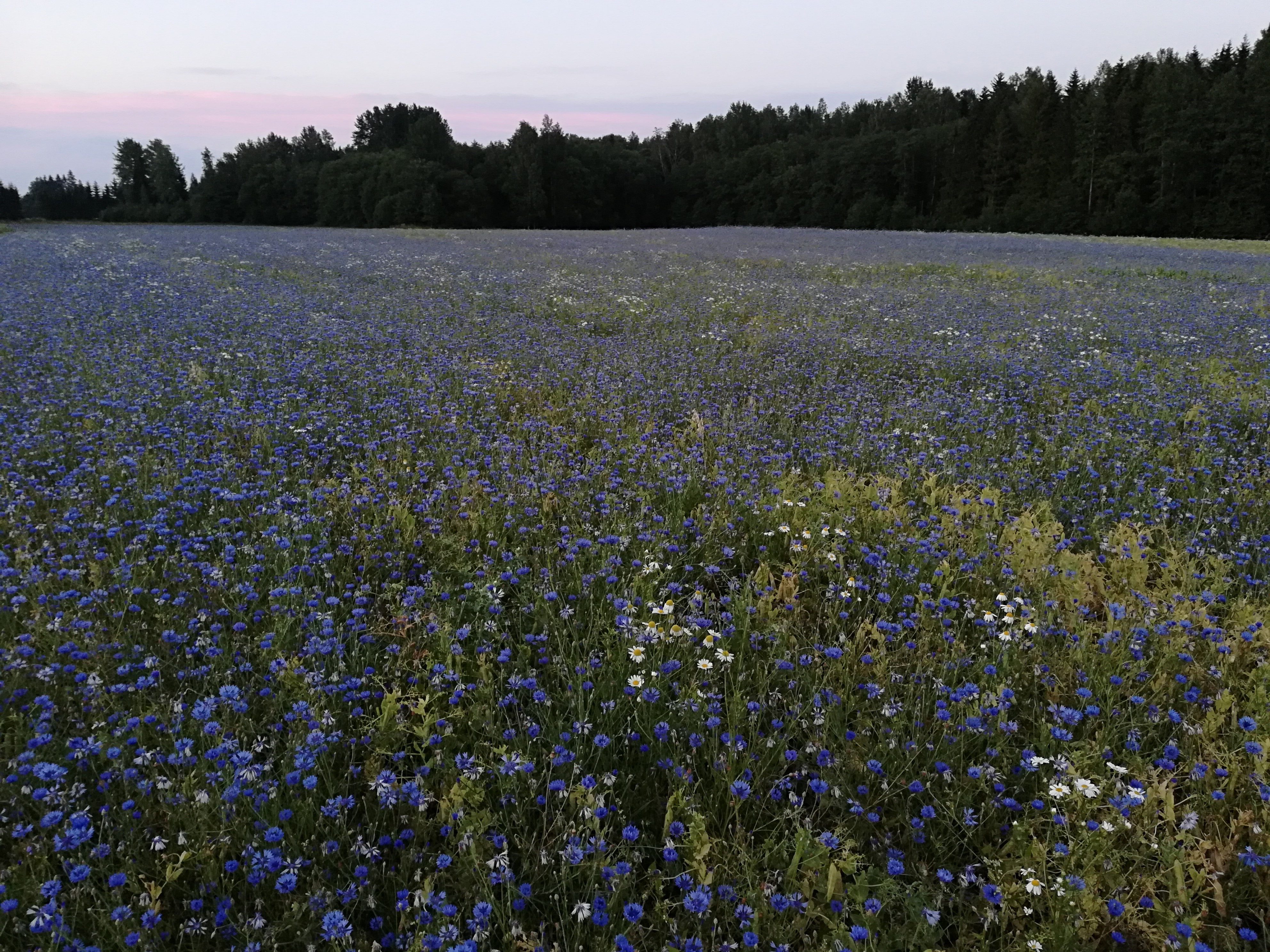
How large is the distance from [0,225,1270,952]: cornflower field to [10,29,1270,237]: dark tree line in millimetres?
60050

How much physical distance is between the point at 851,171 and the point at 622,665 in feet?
259

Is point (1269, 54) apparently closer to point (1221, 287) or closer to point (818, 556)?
point (1221, 287)

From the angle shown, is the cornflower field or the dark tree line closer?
the cornflower field

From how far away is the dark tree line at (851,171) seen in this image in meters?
52.3

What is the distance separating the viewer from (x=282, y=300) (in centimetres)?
1150

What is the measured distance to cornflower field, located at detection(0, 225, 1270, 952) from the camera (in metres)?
2.16

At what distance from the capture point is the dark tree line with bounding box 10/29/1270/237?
172 ft

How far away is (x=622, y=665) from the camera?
3.00 metres

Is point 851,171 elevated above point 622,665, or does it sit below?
above

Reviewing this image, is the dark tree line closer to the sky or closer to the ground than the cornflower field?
closer to the sky

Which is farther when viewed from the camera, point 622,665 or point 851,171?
point 851,171

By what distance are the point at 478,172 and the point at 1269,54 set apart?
6411 cm

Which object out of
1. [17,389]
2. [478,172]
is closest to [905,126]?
[478,172]

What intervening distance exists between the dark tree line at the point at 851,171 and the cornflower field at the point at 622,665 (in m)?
60.1
